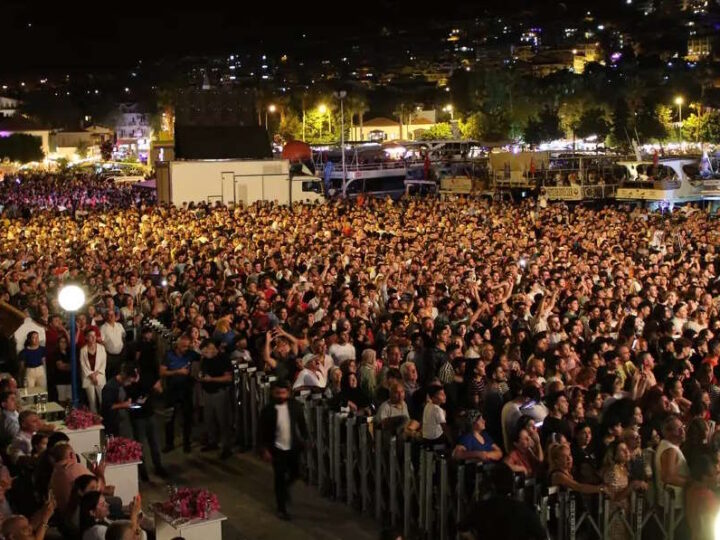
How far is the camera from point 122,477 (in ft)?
28.5

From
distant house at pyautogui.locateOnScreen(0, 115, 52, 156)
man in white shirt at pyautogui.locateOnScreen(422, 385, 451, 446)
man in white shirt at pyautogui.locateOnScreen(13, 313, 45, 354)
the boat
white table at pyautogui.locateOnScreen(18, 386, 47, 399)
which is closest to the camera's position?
man in white shirt at pyautogui.locateOnScreen(422, 385, 451, 446)

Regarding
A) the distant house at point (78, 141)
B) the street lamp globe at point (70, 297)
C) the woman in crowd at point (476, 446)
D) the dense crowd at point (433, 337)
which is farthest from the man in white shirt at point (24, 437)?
the distant house at point (78, 141)

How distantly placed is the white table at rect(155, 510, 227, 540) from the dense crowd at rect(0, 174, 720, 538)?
0.70 meters

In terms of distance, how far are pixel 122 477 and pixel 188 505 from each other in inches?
60.8

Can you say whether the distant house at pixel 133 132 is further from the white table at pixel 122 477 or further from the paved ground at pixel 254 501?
the white table at pixel 122 477

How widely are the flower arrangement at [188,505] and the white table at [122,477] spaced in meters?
1.38

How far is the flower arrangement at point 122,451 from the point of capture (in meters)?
8.69

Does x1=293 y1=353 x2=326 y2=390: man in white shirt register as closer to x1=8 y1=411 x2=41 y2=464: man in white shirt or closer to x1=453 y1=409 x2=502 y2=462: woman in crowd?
x1=453 y1=409 x2=502 y2=462: woman in crowd

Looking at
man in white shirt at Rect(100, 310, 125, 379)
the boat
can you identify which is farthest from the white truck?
man in white shirt at Rect(100, 310, 125, 379)

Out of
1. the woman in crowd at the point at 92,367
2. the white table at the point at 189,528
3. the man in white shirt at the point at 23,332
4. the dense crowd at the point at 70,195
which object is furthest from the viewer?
the dense crowd at the point at 70,195

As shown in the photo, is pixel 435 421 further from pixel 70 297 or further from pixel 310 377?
pixel 70 297

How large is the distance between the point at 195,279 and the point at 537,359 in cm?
774

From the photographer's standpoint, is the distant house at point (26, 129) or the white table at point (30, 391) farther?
the distant house at point (26, 129)

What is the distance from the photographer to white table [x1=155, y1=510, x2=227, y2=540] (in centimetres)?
724
